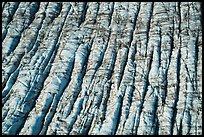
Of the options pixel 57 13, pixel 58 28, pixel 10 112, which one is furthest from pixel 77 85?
pixel 57 13

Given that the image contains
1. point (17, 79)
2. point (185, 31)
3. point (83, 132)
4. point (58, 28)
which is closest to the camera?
point (83, 132)

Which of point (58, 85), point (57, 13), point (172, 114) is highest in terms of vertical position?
Result: point (57, 13)

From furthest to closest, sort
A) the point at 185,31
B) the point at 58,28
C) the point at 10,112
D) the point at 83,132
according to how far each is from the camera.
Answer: the point at 58,28 → the point at 185,31 → the point at 10,112 → the point at 83,132

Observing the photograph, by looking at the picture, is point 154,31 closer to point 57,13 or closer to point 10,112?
point 57,13

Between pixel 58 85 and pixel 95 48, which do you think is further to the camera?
pixel 95 48

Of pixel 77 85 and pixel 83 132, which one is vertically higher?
pixel 77 85

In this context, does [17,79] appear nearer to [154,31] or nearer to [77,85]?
[77,85]

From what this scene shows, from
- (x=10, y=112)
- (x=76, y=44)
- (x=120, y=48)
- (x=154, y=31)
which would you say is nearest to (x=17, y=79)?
(x=10, y=112)
